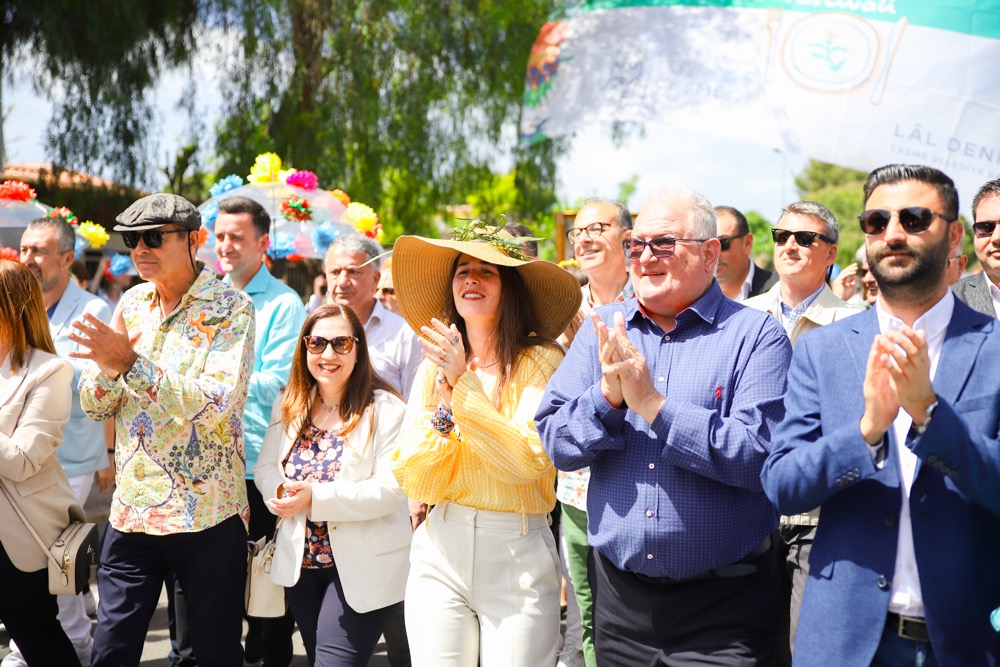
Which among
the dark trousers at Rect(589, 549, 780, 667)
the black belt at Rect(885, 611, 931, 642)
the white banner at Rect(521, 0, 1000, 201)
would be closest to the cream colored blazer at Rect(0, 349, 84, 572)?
the dark trousers at Rect(589, 549, 780, 667)

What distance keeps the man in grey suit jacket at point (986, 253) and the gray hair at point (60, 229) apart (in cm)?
487

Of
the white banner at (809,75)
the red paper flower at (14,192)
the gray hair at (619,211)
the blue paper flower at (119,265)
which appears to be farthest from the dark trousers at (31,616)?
the white banner at (809,75)

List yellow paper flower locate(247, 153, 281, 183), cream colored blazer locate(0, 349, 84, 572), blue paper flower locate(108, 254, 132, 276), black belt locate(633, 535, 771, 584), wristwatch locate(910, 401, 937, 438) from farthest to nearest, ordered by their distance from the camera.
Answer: blue paper flower locate(108, 254, 132, 276) → yellow paper flower locate(247, 153, 281, 183) → cream colored blazer locate(0, 349, 84, 572) → black belt locate(633, 535, 771, 584) → wristwatch locate(910, 401, 937, 438)

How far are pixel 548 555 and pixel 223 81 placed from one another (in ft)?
47.9

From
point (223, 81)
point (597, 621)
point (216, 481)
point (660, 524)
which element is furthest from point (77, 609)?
point (223, 81)

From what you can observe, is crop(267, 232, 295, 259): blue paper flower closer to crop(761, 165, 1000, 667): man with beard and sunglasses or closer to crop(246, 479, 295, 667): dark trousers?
crop(246, 479, 295, 667): dark trousers

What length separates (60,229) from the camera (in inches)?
226

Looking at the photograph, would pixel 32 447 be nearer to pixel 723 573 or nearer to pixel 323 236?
pixel 723 573

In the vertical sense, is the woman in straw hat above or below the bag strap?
above

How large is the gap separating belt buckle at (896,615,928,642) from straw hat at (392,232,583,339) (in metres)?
1.80

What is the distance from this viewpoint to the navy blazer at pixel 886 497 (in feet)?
7.60

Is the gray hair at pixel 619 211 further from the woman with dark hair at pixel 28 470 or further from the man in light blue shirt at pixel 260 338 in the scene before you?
the woman with dark hair at pixel 28 470

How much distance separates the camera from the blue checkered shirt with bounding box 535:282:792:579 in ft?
9.07

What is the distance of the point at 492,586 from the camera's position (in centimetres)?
341
